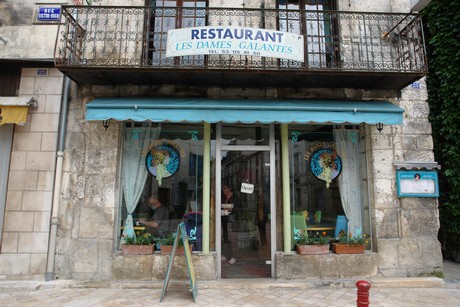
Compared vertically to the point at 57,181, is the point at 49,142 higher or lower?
higher

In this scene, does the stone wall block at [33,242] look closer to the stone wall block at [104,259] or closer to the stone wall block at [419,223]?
the stone wall block at [104,259]

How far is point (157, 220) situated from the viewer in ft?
21.9

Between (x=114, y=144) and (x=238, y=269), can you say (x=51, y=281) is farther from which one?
(x=238, y=269)

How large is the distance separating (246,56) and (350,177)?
3.28 metres

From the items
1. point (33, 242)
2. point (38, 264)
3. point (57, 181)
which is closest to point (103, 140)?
point (57, 181)

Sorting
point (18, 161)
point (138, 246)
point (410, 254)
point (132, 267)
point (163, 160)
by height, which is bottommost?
point (132, 267)

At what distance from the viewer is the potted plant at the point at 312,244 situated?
6340mm

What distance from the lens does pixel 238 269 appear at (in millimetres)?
6527

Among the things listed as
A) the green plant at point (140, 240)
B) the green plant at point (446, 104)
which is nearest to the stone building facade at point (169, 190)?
the green plant at point (140, 240)

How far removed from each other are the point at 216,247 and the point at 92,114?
11.0 feet

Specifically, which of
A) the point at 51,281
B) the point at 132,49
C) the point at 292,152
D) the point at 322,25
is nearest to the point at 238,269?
the point at 292,152

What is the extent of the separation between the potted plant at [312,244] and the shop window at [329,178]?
8.4 inches

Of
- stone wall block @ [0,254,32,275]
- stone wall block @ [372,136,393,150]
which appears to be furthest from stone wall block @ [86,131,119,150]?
stone wall block @ [372,136,393,150]

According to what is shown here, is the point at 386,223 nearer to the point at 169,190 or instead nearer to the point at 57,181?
the point at 169,190
